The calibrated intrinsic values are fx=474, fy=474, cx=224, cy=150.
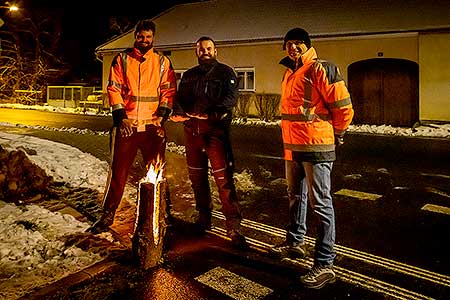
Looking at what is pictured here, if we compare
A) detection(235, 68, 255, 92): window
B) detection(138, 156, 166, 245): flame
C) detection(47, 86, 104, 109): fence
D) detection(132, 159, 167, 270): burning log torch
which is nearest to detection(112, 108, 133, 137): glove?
detection(138, 156, 166, 245): flame

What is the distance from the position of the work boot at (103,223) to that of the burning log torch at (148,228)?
0.94 metres

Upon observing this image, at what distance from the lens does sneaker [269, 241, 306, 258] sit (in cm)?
470

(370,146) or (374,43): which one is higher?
(374,43)

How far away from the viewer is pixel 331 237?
13.8ft

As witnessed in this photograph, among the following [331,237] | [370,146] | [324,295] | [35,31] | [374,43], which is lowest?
[324,295]

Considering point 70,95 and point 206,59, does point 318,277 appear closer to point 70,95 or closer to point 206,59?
point 206,59

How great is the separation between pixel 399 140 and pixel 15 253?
12.4m

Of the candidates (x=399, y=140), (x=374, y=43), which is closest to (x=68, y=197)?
(x=399, y=140)

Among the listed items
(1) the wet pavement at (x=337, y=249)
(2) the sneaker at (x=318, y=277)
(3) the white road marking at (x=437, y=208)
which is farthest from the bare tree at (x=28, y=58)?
(2) the sneaker at (x=318, y=277)

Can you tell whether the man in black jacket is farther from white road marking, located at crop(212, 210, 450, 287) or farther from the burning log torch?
the burning log torch

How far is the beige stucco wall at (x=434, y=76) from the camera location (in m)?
16.8

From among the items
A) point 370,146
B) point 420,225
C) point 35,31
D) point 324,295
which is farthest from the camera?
point 35,31

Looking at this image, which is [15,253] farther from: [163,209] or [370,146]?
[370,146]

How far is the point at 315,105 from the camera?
4133mm
